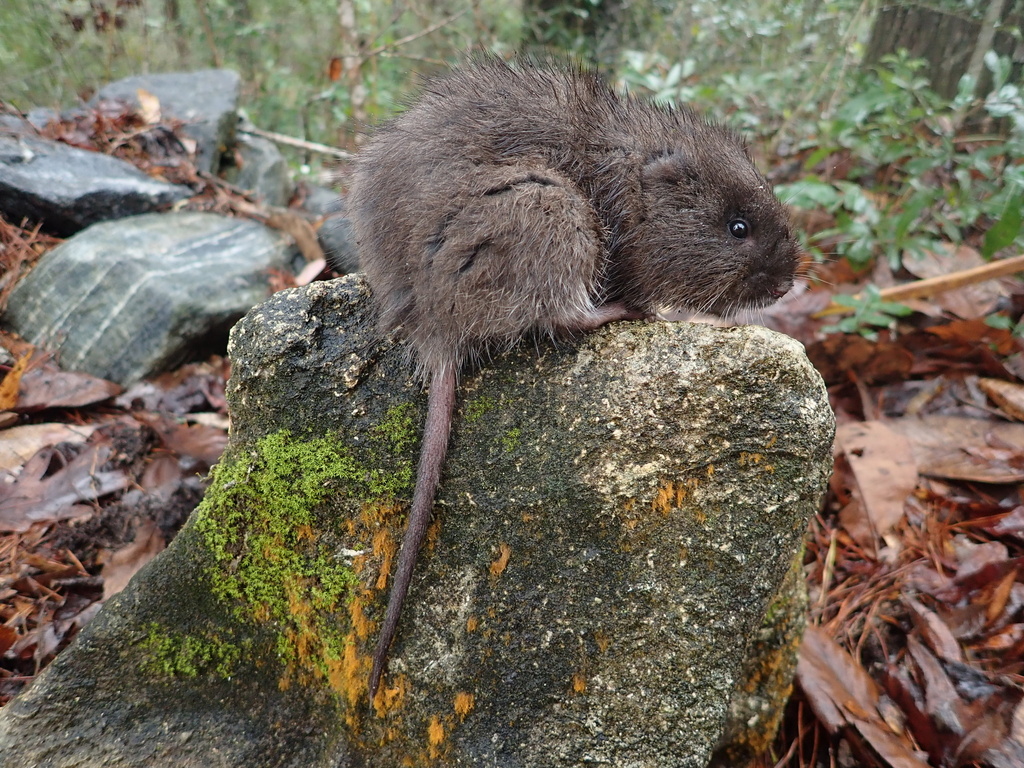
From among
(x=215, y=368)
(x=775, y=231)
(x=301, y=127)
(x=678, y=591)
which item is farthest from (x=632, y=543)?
(x=301, y=127)

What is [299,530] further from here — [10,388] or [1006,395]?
[1006,395]

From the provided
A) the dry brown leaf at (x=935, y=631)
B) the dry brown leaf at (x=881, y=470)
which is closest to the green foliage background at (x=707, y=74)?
the dry brown leaf at (x=881, y=470)

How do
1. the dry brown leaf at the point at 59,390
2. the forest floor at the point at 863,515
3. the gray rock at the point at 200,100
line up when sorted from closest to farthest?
the forest floor at the point at 863,515, the dry brown leaf at the point at 59,390, the gray rock at the point at 200,100

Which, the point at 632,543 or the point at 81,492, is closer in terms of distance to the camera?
the point at 632,543

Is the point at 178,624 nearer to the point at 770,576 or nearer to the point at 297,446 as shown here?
the point at 297,446

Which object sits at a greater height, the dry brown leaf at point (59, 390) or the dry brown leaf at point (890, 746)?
the dry brown leaf at point (59, 390)

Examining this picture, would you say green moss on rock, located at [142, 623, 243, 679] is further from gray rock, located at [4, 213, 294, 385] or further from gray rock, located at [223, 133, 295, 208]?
gray rock, located at [223, 133, 295, 208]

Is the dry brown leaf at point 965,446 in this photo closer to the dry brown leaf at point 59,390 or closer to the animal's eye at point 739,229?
the animal's eye at point 739,229
